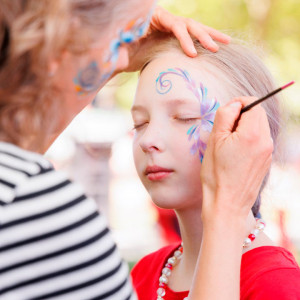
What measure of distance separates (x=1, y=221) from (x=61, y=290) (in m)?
0.13

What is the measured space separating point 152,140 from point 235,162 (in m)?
0.27

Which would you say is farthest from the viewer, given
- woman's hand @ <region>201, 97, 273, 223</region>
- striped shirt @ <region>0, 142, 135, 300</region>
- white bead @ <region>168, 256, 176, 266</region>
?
white bead @ <region>168, 256, 176, 266</region>

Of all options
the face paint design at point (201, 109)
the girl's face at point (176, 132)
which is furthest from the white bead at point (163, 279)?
the face paint design at point (201, 109)

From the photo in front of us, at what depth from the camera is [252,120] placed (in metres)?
1.03

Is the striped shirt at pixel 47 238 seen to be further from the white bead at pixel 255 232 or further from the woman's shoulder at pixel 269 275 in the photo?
the white bead at pixel 255 232

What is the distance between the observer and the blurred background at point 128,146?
5.12 m

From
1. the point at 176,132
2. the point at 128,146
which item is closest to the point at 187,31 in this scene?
the point at 176,132

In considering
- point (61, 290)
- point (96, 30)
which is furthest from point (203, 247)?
point (96, 30)

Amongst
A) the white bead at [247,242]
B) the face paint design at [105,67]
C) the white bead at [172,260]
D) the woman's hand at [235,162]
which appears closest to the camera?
the face paint design at [105,67]

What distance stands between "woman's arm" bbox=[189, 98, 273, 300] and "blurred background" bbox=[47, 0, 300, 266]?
98.7 inches

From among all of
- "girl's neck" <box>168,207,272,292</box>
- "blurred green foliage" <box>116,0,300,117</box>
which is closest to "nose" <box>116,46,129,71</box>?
"girl's neck" <box>168,207,272,292</box>

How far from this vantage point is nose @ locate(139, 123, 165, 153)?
123 cm

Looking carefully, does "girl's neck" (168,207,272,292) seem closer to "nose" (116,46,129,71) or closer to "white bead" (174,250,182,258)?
"white bead" (174,250,182,258)

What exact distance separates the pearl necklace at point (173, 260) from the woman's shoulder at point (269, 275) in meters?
0.04
